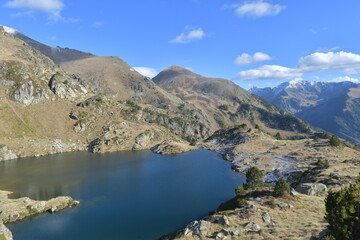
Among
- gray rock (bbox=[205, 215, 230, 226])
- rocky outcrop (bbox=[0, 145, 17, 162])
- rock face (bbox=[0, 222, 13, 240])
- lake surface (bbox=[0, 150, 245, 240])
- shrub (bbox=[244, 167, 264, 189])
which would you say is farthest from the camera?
rocky outcrop (bbox=[0, 145, 17, 162])

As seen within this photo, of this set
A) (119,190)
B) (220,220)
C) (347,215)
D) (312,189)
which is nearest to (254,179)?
(312,189)

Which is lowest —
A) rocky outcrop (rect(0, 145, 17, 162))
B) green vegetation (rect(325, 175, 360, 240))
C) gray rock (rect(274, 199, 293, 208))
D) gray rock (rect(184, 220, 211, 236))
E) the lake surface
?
the lake surface

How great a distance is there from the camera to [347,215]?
32219mm

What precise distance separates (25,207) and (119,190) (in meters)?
33.3

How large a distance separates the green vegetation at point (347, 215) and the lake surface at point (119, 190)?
4323 centimetres

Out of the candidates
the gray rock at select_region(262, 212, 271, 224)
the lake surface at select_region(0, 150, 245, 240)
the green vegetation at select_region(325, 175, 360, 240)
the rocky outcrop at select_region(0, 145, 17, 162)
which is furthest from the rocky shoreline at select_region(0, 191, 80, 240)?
the rocky outcrop at select_region(0, 145, 17, 162)

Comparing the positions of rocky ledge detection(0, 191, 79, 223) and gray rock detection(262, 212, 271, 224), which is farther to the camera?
rocky ledge detection(0, 191, 79, 223)

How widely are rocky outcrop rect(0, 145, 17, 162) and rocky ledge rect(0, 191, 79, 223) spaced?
258ft

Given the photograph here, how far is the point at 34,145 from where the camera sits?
174750 mm

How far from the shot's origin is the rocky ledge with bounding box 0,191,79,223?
73.6 meters

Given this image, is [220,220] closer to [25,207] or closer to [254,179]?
[254,179]

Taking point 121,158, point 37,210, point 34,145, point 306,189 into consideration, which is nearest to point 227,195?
point 306,189

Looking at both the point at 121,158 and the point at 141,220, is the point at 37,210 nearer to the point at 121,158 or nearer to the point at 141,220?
the point at 141,220

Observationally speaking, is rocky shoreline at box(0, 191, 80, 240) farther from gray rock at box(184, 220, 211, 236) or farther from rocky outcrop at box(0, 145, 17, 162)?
rocky outcrop at box(0, 145, 17, 162)
